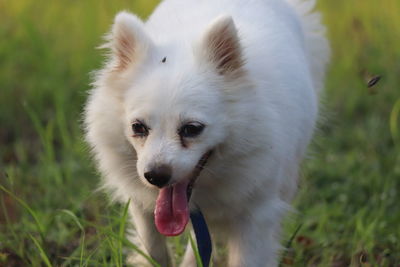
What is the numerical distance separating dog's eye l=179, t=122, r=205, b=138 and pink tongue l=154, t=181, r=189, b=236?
268 millimetres

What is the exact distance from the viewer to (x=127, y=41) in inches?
157

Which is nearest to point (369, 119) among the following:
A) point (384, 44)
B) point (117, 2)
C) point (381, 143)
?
point (381, 143)

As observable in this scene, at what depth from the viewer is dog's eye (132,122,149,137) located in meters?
3.70

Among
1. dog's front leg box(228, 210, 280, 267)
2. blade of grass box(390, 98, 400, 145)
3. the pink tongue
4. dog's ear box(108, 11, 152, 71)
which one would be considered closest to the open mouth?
the pink tongue

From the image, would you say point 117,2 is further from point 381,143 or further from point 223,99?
point 223,99

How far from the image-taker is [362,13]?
8750 mm

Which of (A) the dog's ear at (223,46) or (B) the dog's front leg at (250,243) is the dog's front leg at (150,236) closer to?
(B) the dog's front leg at (250,243)

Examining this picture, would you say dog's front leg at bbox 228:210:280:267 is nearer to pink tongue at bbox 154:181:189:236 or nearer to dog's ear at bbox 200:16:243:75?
pink tongue at bbox 154:181:189:236

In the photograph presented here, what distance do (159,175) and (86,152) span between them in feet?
9.70

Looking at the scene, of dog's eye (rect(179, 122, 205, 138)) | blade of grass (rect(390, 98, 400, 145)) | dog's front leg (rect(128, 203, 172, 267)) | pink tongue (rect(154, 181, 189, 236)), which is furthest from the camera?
blade of grass (rect(390, 98, 400, 145))

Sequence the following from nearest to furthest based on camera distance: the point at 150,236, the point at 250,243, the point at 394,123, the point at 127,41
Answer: the point at 127,41
the point at 250,243
the point at 150,236
the point at 394,123

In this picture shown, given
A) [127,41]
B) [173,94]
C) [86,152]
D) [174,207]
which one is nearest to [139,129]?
[173,94]

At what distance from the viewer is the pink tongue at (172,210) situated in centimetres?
378

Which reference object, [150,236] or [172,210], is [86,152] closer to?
[150,236]
